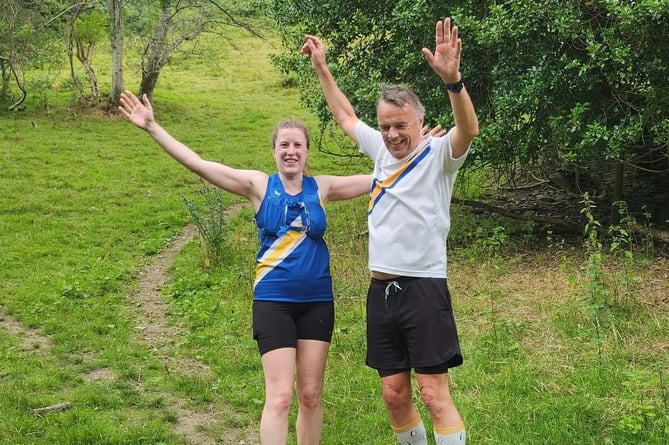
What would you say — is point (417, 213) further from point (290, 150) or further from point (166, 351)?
point (166, 351)


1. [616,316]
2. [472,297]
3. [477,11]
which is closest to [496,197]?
[477,11]

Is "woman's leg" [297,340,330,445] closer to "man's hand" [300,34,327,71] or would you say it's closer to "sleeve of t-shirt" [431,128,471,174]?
"sleeve of t-shirt" [431,128,471,174]

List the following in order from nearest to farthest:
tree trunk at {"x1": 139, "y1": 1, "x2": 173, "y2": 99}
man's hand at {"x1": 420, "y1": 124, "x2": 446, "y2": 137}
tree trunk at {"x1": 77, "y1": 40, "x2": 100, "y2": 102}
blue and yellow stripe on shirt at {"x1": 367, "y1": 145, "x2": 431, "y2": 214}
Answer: blue and yellow stripe on shirt at {"x1": 367, "y1": 145, "x2": 431, "y2": 214} < man's hand at {"x1": 420, "y1": 124, "x2": 446, "y2": 137} < tree trunk at {"x1": 77, "y1": 40, "x2": 100, "y2": 102} < tree trunk at {"x1": 139, "y1": 1, "x2": 173, "y2": 99}

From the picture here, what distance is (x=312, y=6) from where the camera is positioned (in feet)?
33.8

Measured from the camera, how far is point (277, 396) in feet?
12.1

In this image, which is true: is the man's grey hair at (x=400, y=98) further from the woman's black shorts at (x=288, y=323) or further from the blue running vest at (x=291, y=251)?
the woman's black shorts at (x=288, y=323)

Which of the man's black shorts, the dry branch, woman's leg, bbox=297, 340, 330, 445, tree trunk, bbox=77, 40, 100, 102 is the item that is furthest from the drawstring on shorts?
tree trunk, bbox=77, 40, 100, 102

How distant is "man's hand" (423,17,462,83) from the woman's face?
1.05 metres

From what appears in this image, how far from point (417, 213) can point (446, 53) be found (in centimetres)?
80

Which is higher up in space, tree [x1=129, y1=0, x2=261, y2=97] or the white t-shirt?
tree [x1=129, y1=0, x2=261, y2=97]

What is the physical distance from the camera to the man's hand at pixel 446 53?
3121 millimetres

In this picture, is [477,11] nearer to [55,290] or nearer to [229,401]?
[229,401]

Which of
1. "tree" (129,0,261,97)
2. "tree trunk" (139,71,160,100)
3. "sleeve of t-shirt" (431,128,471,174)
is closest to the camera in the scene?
"sleeve of t-shirt" (431,128,471,174)

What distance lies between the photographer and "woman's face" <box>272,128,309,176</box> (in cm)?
391
